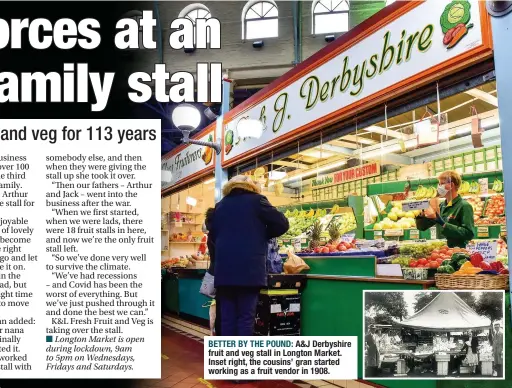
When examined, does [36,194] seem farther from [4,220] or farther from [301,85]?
[301,85]

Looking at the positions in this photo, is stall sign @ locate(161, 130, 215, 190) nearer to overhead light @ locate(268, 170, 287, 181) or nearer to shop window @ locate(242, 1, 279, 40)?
overhead light @ locate(268, 170, 287, 181)

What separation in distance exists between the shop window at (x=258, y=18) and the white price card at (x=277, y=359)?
6.60 ft

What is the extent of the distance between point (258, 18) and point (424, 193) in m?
2.07

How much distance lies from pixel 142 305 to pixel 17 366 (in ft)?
2.16

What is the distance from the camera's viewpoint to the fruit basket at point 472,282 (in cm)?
186

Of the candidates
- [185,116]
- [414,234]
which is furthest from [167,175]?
[414,234]

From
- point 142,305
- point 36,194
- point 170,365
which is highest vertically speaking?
point 36,194

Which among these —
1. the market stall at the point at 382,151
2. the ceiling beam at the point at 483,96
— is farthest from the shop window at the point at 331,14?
the ceiling beam at the point at 483,96

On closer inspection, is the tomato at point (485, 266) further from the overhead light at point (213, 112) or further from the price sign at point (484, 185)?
the overhead light at point (213, 112)

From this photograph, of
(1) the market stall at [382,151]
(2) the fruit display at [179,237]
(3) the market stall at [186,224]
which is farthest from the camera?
(2) the fruit display at [179,237]

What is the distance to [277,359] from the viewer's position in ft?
6.74

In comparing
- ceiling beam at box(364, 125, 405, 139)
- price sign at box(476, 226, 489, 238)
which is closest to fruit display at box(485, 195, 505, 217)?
price sign at box(476, 226, 489, 238)

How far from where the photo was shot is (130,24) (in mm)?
2229

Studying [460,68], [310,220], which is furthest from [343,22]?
[310,220]
